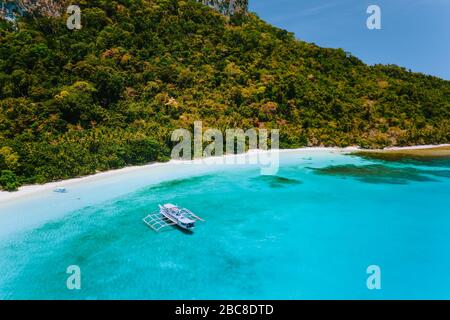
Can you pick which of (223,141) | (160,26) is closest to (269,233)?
(223,141)

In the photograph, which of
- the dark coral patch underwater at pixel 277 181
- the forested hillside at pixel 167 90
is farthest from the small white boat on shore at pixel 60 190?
the dark coral patch underwater at pixel 277 181

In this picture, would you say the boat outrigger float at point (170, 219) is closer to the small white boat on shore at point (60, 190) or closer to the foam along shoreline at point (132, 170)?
the small white boat on shore at point (60, 190)

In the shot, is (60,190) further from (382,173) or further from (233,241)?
(382,173)

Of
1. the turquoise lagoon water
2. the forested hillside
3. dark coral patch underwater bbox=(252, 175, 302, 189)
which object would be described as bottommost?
the turquoise lagoon water

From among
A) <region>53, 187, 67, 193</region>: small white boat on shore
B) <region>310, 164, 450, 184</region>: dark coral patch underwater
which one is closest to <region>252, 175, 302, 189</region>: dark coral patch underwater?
<region>310, 164, 450, 184</region>: dark coral patch underwater

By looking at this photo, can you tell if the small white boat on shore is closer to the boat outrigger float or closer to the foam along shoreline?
the foam along shoreline

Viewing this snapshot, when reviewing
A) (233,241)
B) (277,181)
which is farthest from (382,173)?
(233,241)
